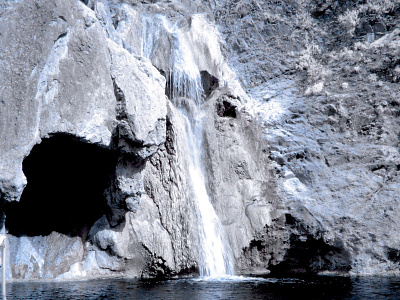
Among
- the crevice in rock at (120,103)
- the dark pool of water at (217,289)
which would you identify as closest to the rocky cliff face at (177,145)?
the crevice in rock at (120,103)

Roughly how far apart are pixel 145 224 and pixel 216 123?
632 centimetres

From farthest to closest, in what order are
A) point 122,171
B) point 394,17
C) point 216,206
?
point 394,17, point 216,206, point 122,171

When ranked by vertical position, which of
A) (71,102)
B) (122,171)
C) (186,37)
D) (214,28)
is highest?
(214,28)

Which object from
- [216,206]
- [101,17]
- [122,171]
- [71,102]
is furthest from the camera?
[216,206]

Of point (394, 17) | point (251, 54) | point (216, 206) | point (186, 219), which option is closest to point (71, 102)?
point (186, 219)

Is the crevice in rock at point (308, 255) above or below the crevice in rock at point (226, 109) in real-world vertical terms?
below

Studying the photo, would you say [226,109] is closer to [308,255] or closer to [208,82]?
[208,82]

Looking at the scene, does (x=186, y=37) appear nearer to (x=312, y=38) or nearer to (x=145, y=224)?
(x=312, y=38)

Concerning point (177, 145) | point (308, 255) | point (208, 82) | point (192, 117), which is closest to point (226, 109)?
point (192, 117)

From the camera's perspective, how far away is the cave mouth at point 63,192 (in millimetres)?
16594

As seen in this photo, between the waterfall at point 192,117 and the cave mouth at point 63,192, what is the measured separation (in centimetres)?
381

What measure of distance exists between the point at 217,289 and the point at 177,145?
21.9 ft

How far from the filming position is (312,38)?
2594 cm

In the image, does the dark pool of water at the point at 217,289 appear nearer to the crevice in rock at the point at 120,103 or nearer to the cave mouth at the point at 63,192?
the cave mouth at the point at 63,192
